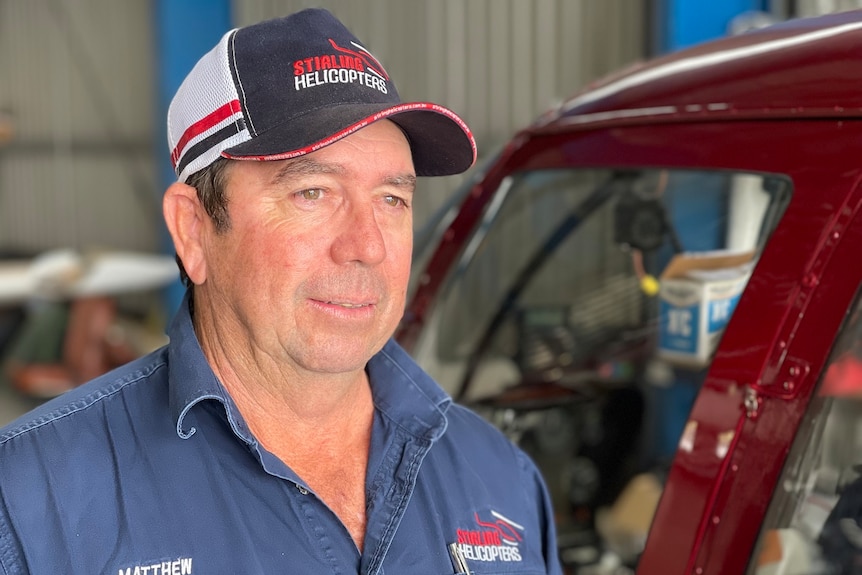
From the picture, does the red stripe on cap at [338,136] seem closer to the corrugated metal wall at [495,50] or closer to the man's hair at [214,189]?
the man's hair at [214,189]

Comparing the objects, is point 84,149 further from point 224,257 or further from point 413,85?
point 224,257

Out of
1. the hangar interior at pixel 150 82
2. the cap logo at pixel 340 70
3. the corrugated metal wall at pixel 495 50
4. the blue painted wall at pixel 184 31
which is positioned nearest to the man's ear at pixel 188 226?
the cap logo at pixel 340 70

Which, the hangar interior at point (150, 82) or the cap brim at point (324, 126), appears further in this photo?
the hangar interior at point (150, 82)

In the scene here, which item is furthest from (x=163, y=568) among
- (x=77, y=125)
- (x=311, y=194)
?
(x=77, y=125)

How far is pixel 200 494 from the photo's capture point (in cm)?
125

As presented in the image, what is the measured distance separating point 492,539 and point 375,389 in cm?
30

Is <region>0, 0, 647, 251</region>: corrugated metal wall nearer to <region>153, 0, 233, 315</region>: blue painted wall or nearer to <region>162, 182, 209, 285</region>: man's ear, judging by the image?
<region>153, 0, 233, 315</region>: blue painted wall

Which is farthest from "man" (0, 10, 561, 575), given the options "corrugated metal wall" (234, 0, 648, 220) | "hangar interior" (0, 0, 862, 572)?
"corrugated metal wall" (234, 0, 648, 220)

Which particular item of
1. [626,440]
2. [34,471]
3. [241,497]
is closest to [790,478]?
[241,497]

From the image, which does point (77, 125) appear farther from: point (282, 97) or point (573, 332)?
point (282, 97)

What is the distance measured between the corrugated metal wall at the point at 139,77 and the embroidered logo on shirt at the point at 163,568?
16.2ft

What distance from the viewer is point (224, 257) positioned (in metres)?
1.38

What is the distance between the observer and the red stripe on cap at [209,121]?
1313 millimetres

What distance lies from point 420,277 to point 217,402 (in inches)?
45.6
